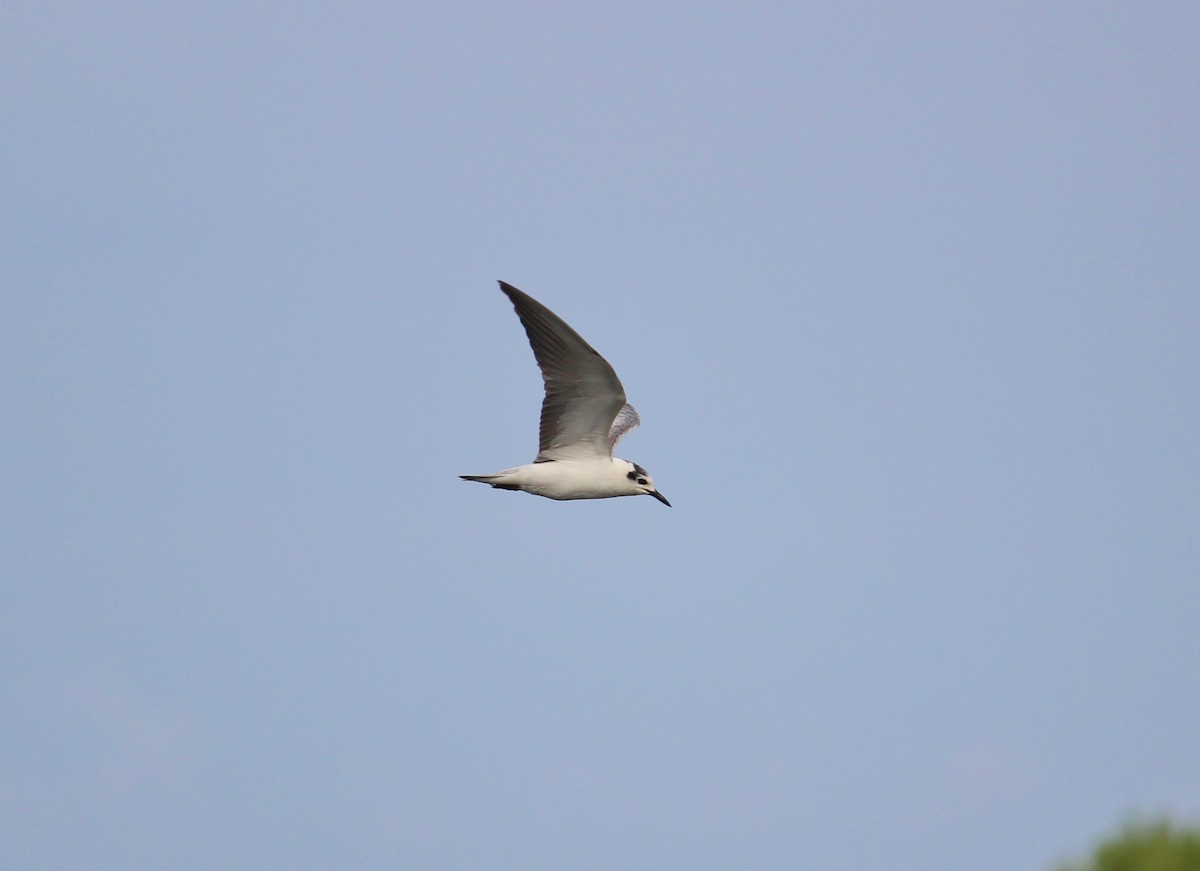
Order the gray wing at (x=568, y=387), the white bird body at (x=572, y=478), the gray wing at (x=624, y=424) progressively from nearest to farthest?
the gray wing at (x=568, y=387) → the white bird body at (x=572, y=478) → the gray wing at (x=624, y=424)

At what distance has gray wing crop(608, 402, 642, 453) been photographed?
26.1 m

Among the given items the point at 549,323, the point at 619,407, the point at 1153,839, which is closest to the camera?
the point at 549,323

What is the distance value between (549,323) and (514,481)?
8.79 ft

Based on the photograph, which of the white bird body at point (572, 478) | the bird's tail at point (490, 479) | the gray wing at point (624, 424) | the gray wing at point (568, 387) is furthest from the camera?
the gray wing at point (624, 424)

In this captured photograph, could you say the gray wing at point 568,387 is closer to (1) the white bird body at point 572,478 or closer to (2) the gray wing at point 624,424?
(1) the white bird body at point 572,478

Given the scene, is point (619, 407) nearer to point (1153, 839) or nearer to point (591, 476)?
point (591, 476)

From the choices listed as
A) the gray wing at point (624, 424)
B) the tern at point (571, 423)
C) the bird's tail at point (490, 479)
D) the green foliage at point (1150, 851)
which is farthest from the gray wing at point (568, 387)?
the green foliage at point (1150, 851)

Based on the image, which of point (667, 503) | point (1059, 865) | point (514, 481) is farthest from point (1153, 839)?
point (514, 481)

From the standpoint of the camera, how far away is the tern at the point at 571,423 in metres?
22.2

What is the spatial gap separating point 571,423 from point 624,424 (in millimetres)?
3158

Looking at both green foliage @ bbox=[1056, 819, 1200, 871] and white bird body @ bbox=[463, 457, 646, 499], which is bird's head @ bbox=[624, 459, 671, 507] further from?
green foliage @ bbox=[1056, 819, 1200, 871]

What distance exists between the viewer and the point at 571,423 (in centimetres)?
2364

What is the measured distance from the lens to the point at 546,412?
23531 millimetres

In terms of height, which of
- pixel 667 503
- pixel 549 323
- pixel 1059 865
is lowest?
pixel 1059 865
